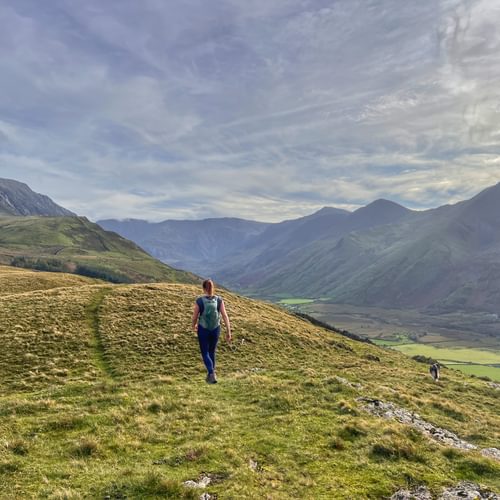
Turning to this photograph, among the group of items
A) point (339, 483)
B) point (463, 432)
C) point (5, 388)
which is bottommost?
point (5, 388)

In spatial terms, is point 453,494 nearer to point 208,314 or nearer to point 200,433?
point 200,433

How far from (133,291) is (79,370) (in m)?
27.8

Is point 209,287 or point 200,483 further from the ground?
point 209,287

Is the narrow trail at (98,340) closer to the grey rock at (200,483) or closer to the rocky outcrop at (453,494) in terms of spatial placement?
the grey rock at (200,483)

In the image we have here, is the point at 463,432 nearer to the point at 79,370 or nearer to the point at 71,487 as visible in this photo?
the point at 71,487

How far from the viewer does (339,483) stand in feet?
33.9

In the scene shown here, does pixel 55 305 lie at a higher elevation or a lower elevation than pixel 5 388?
higher

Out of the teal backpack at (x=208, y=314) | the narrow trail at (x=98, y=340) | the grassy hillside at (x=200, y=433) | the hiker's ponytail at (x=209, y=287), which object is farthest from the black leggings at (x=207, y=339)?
the narrow trail at (x=98, y=340)

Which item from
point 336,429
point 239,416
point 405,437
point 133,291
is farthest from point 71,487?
point 133,291

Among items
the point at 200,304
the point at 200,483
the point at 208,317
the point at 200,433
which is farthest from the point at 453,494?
the point at 200,304

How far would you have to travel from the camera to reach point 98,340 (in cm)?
3512

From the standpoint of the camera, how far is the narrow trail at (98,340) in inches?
1121

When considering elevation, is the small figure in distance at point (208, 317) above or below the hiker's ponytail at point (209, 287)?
below

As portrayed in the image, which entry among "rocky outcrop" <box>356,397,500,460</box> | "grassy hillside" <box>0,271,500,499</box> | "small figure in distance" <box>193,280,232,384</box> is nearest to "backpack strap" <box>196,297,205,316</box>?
"small figure in distance" <box>193,280,232,384</box>
